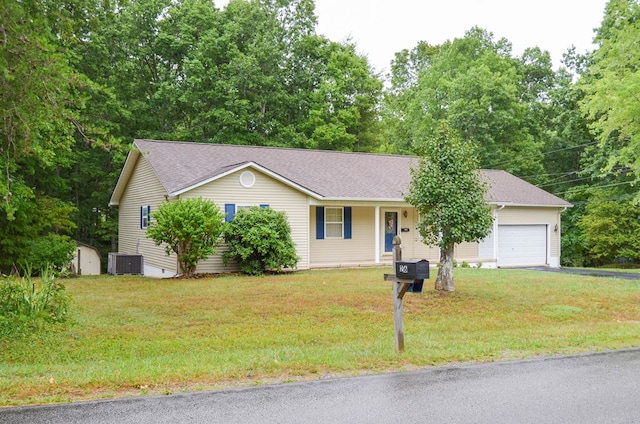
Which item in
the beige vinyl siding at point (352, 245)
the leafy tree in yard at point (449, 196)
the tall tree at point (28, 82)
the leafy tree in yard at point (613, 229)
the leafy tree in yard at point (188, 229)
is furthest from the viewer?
the leafy tree in yard at point (613, 229)

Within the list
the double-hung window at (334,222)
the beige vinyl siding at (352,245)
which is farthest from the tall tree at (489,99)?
the double-hung window at (334,222)

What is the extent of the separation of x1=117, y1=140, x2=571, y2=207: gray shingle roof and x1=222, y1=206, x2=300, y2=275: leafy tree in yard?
176cm

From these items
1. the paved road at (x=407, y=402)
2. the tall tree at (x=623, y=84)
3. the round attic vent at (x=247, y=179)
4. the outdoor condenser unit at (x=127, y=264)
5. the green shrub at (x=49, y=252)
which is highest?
the tall tree at (x=623, y=84)

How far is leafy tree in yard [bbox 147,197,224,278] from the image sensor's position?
1572 cm

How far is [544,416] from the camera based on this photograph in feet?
15.7

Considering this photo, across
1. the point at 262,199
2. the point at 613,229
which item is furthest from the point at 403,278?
the point at 613,229

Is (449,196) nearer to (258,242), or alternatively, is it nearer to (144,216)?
(258,242)

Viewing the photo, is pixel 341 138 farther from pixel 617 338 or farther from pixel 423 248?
pixel 617 338

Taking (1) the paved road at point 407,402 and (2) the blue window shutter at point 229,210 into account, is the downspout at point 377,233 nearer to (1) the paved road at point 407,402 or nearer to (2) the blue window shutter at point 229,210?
A: (2) the blue window shutter at point 229,210

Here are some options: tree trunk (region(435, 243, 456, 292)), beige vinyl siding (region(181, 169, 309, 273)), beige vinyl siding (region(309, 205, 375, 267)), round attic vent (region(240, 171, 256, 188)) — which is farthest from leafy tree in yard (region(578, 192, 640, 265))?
round attic vent (region(240, 171, 256, 188))

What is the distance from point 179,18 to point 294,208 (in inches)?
635

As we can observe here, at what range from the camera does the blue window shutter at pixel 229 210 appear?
17891 millimetres

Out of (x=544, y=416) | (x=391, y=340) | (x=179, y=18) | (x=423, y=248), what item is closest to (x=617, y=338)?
(x=391, y=340)

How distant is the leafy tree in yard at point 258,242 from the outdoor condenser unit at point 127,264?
4707 millimetres
